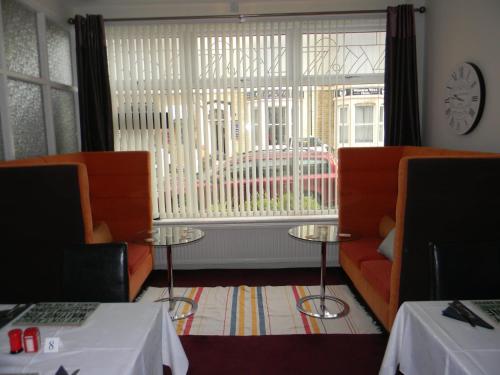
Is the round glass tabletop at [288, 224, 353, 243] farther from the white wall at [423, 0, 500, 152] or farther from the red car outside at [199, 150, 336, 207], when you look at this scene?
the white wall at [423, 0, 500, 152]

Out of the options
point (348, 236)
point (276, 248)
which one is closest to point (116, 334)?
point (348, 236)

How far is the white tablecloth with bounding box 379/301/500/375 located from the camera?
1.25 meters

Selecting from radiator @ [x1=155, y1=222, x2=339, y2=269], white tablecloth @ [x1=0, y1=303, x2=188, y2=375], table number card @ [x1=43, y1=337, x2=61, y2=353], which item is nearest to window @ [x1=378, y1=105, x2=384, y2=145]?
radiator @ [x1=155, y1=222, x2=339, y2=269]

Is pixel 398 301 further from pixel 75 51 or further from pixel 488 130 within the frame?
pixel 75 51

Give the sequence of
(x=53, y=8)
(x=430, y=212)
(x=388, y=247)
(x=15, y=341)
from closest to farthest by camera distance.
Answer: (x=15, y=341) → (x=430, y=212) → (x=388, y=247) → (x=53, y=8)

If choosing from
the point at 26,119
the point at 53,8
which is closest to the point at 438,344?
the point at 26,119

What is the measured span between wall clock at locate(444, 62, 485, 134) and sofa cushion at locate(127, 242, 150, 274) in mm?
2862

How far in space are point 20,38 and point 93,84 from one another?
0.79m

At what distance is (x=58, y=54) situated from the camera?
3.85 m

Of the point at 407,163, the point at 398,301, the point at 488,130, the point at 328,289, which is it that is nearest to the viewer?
the point at 407,163

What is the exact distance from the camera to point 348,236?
3.01 m

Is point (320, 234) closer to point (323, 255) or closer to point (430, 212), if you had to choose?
point (323, 255)

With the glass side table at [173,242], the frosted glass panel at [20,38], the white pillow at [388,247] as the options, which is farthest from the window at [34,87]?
the white pillow at [388,247]

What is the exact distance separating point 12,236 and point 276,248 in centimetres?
247
